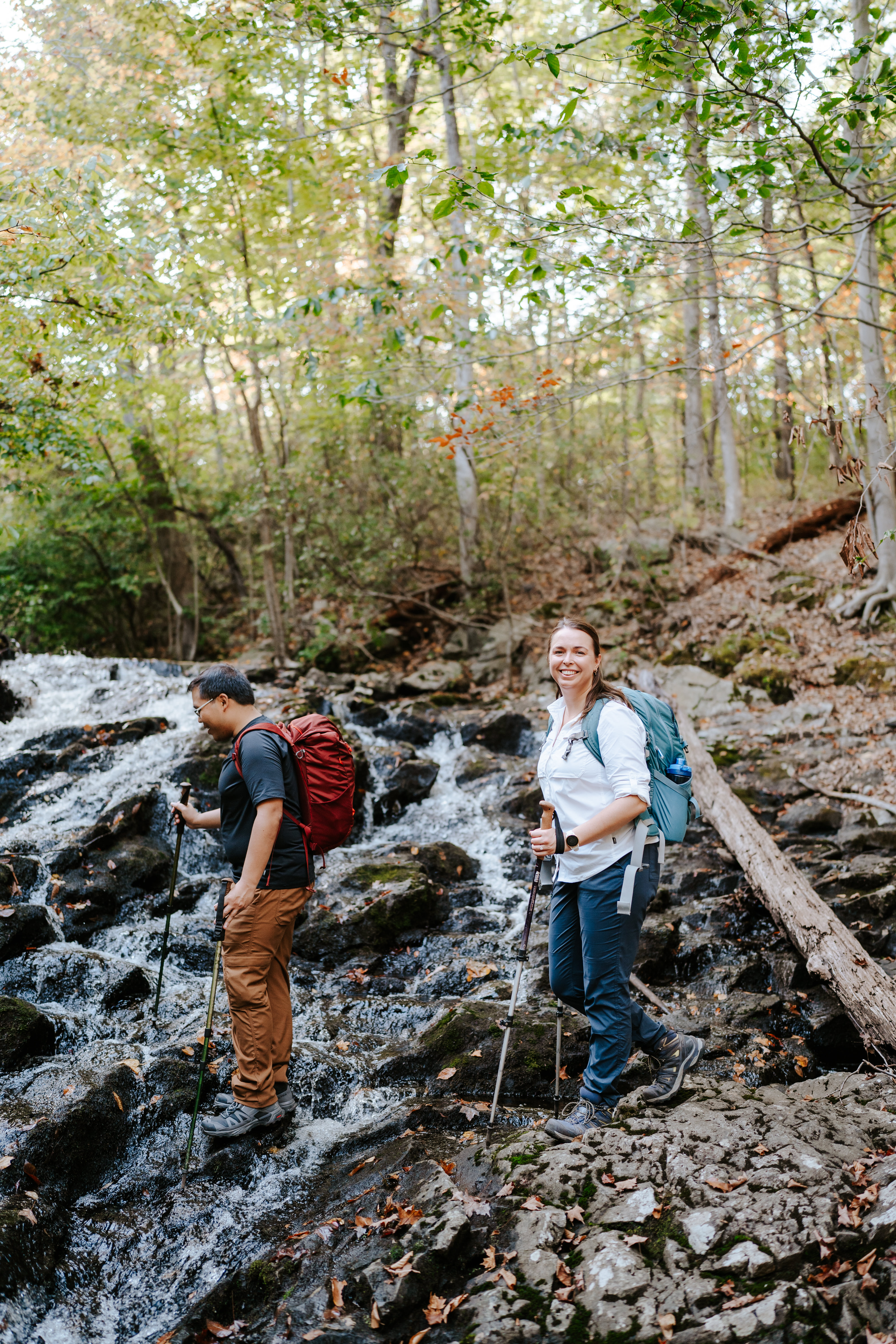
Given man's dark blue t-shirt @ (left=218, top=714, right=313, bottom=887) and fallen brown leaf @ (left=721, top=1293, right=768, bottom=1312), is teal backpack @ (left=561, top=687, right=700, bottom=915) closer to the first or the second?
fallen brown leaf @ (left=721, top=1293, right=768, bottom=1312)

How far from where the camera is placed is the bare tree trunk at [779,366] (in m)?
6.04

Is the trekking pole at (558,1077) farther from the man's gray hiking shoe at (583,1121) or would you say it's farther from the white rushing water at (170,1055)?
the white rushing water at (170,1055)

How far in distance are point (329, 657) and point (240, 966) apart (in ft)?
38.1

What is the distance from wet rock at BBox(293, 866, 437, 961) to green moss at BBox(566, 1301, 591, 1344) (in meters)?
4.17

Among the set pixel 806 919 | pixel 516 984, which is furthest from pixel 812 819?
pixel 516 984

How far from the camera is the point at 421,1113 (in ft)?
14.5

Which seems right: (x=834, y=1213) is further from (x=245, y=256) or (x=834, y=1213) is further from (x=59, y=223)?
(x=245, y=256)

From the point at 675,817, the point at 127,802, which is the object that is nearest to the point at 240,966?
the point at 675,817

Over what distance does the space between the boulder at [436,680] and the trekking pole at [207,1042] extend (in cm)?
943

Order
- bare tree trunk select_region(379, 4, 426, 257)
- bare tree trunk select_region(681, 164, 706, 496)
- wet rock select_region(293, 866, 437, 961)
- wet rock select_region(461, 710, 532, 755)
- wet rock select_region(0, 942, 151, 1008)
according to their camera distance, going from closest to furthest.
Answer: wet rock select_region(0, 942, 151, 1008), wet rock select_region(293, 866, 437, 961), wet rock select_region(461, 710, 532, 755), bare tree trunk select_region(379, 4, 426, 257), bare tree trunk select_region(681, 164, 706, 496)

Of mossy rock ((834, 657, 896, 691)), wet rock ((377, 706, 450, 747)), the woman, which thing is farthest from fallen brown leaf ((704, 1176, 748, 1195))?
mossy rock ((834, 657, 896, 691))

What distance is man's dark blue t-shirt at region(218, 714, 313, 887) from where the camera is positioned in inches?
156

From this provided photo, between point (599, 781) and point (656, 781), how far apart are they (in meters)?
0.30

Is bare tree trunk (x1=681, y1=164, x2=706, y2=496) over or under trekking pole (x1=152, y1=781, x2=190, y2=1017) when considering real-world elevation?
over
